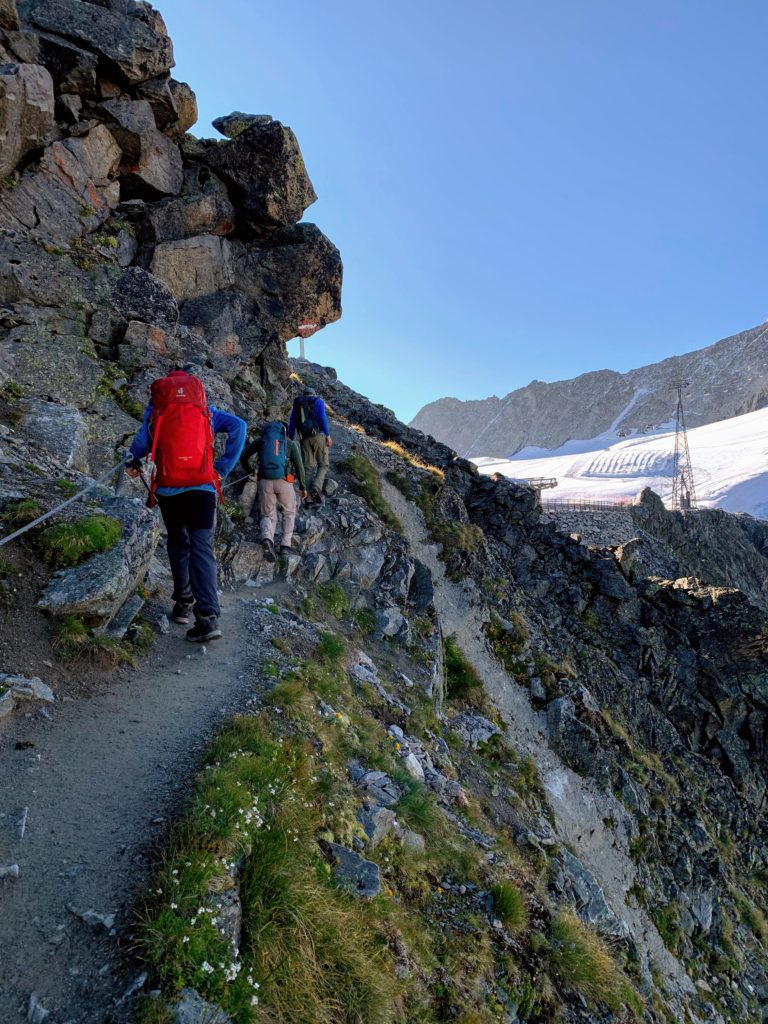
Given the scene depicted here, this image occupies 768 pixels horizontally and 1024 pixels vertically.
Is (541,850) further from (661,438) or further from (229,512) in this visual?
(661,438)

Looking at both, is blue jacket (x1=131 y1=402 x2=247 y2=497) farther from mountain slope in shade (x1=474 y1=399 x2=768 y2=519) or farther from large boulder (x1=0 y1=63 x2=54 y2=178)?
mountain slope in shade (x1=474 y1=399 x2=768 y2=519)

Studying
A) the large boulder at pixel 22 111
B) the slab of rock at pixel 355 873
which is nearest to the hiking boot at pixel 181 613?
the slab of rock at pixel 355 873

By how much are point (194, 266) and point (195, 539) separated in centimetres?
1486

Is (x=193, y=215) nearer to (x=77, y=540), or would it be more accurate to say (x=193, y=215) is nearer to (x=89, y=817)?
(x=77, y=540)

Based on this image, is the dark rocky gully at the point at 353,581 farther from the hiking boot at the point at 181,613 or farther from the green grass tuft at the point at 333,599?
the hiking boot at the point at 181,613

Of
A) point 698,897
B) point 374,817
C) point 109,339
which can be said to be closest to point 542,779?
point 698,897

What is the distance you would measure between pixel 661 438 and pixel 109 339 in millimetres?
140063

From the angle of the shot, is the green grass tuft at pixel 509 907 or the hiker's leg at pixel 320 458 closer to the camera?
the green grass tuft at pixel 509 907

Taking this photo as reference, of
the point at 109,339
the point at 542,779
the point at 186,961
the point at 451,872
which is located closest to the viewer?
the point at 186,961

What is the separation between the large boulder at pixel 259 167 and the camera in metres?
19.7

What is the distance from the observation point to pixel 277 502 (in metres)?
12.2

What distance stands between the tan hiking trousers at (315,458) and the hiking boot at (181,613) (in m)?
7.17

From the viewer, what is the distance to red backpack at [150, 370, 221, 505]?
267 inches

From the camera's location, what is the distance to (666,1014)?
8.59m
